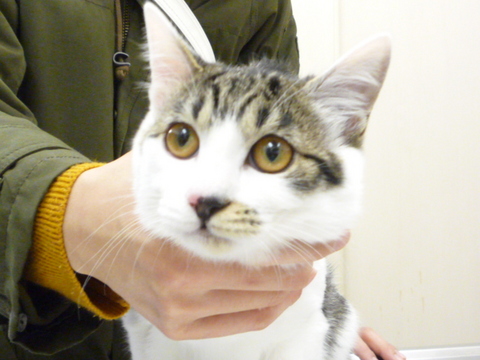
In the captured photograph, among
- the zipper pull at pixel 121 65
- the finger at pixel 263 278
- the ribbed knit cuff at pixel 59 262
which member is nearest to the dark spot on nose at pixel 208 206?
the finger at pixel 263 278

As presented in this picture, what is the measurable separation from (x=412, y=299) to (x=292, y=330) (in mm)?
1226

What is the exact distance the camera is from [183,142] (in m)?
0.48

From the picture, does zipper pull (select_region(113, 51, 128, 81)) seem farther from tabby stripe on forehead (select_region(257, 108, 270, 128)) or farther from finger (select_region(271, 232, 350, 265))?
finger (select_region(271, 232, 350, 265))

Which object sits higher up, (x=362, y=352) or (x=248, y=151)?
(x=248, y=151)

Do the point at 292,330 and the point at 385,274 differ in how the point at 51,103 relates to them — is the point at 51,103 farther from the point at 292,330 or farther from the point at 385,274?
the point at 385,274

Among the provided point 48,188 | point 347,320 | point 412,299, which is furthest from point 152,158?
point 412,299

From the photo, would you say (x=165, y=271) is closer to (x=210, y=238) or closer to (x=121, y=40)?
(x=210, y=238)

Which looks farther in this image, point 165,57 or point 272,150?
point 165,57

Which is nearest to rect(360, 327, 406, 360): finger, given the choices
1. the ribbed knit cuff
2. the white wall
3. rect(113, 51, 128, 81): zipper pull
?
the white wall

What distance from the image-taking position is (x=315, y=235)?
477 millimetres

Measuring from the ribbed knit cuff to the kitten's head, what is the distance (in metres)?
0.10

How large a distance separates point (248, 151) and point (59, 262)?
1.05ft

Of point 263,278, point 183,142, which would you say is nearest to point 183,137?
point 183,142

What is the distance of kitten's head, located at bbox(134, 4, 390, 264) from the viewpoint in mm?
417
